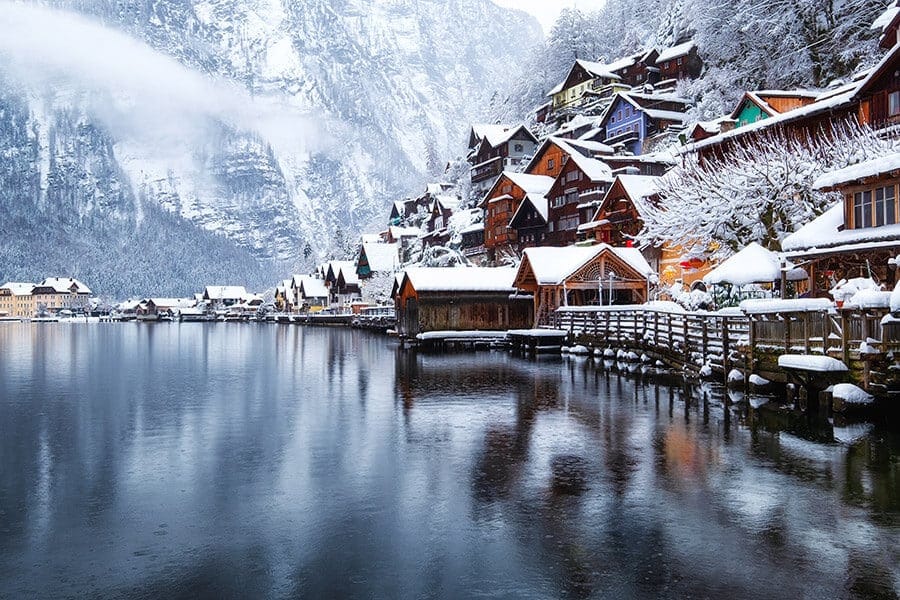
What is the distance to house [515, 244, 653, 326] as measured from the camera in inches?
1854

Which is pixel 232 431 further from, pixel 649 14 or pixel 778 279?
pixel 649 14

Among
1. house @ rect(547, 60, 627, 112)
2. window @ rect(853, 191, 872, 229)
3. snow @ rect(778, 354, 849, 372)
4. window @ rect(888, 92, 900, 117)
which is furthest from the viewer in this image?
house @ rect(547, 60, 627, 112)

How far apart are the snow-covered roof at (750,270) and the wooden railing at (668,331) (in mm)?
1654

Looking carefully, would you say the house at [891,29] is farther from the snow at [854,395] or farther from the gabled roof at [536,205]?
the gabled roof at [536,205]

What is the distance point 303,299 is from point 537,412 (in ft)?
410

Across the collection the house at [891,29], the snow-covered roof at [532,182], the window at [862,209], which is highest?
the house at [891,29]

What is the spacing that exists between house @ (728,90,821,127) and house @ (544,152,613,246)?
15092 millimetres

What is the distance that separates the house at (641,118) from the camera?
3172 inches

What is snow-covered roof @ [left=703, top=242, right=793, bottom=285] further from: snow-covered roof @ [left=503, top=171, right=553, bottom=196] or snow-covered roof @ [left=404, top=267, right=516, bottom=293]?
snow-covered roof @ [left=503, top=171, right=553, bottom=196]

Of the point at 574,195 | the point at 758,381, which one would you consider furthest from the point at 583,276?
the point at 758,381

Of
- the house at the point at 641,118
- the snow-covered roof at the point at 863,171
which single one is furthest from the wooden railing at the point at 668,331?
the house at the point at 641,118

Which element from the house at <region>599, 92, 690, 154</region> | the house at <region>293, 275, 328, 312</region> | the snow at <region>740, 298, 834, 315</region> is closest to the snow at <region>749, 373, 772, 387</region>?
the snow at <region>740, 298, 834, 315</region>

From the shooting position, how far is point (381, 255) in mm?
112438

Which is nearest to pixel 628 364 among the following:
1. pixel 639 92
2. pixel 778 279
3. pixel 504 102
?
pixel 778 279
